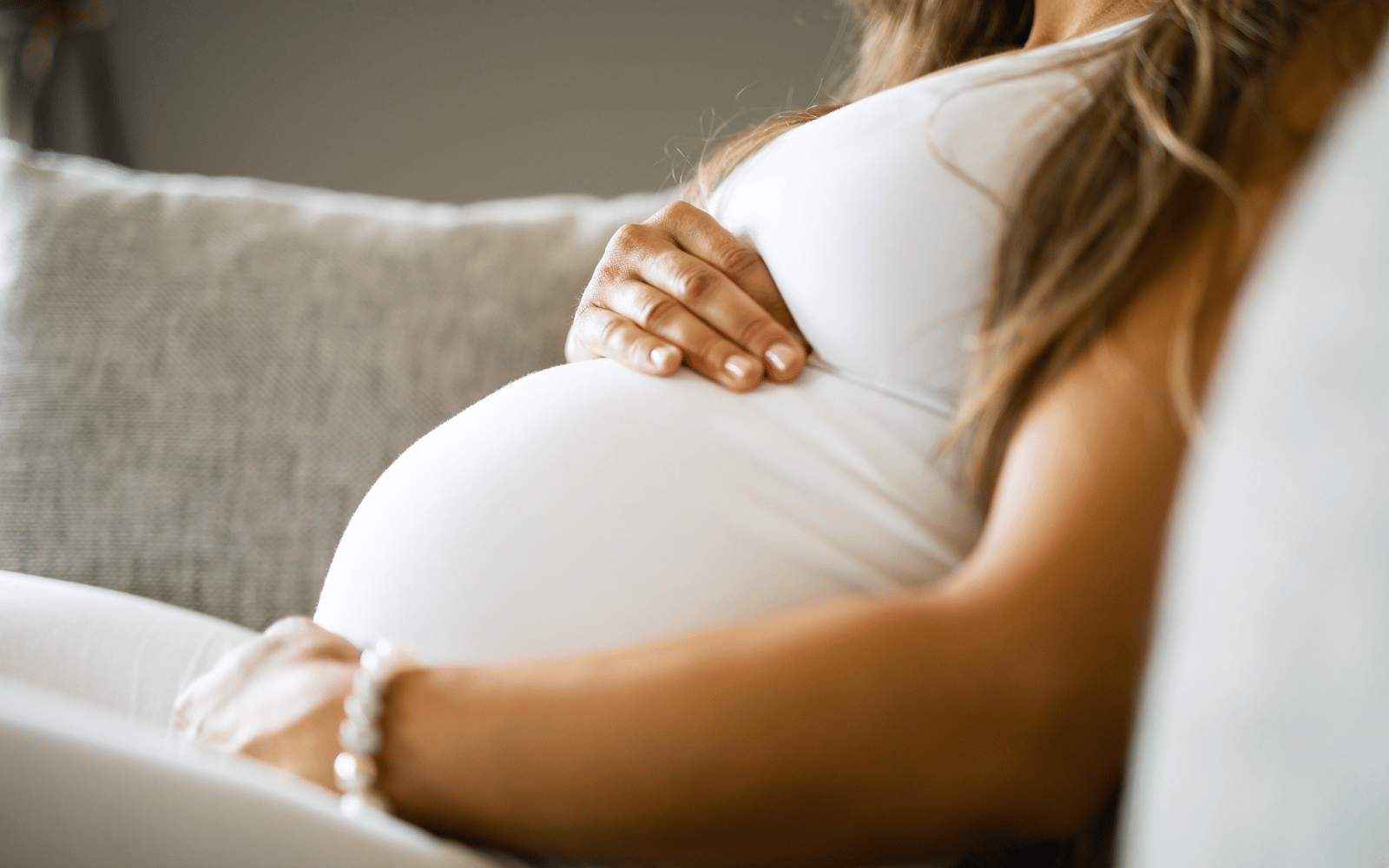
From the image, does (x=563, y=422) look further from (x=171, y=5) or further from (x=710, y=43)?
(x=171, y=5)

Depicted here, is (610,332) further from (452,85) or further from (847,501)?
(452,85)

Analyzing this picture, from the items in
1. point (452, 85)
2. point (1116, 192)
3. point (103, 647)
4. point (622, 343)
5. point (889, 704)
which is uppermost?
point (452, 85)

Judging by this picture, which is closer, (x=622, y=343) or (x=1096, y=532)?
(x=1096, y=532)

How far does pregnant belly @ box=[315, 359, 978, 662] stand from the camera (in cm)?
46

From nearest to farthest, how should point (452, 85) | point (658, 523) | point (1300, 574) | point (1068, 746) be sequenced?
1. point (1300, 574)
2. point (1068, 746)
3. point (658, 523)
4. point (452, 85)

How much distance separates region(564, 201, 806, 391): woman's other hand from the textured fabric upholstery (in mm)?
292

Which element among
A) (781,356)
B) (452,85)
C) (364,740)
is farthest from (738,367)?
(452,85)

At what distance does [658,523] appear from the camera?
0.48 metres

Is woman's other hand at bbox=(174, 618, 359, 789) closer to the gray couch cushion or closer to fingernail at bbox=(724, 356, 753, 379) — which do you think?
fingernail at bbox=(724, 356, 753, 379)

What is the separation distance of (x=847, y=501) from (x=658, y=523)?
104 millimetres

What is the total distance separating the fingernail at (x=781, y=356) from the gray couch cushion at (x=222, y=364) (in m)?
0.48

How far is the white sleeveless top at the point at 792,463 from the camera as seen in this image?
1.52 feet

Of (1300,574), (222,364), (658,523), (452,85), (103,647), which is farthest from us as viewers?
(452,85)

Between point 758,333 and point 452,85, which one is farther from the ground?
point 452,85
